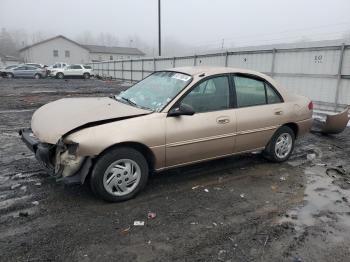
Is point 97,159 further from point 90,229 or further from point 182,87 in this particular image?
point 182,87

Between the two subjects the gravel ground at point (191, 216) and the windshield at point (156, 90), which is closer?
the gravel ground at point (191, 216)

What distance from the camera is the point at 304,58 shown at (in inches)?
458

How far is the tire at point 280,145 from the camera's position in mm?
5734

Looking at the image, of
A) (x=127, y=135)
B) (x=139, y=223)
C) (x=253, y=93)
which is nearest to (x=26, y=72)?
(x=253, y=93)

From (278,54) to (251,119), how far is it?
8.24 m

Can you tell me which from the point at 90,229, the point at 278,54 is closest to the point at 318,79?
the point at 278,54

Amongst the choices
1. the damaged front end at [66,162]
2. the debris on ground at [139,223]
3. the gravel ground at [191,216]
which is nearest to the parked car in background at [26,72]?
the gravel ground at [191,216]

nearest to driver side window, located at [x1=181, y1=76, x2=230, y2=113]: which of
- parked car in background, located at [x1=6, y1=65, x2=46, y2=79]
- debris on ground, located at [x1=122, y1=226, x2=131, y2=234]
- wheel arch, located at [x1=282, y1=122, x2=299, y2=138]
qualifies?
wheel arch, located at [x1=282, y1=122, x2=299, y2=138]

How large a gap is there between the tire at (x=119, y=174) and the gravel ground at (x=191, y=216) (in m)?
0.14

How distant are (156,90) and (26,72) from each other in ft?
115

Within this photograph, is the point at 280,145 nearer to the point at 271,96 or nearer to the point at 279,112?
the point at 279,112

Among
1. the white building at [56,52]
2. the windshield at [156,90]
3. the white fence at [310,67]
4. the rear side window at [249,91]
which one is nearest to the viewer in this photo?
the windshield at [156,90]

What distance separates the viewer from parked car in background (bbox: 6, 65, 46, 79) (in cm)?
3554

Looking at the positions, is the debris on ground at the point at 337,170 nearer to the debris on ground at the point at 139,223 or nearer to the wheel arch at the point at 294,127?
the wheel arch at the point at 294,127
